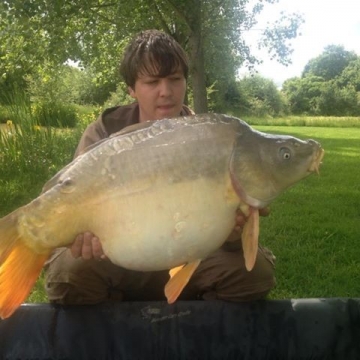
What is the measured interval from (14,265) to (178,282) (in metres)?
0.34

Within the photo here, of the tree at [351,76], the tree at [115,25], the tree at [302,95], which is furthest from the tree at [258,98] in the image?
the tree at [115,25]

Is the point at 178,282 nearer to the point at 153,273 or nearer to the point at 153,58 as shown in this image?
the point at 153,273

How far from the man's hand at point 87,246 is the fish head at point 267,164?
1.07 ft

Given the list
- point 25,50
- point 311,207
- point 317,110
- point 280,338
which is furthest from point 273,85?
point 280,338

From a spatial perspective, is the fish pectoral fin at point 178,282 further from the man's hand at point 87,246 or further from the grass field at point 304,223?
the grass field at point 304,223

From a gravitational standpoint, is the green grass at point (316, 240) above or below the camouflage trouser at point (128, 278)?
below

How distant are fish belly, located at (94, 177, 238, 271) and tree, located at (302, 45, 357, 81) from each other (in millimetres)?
43671

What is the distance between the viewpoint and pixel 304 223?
125 inches

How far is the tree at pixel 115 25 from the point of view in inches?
244

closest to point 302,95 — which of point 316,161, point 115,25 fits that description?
point 115,25

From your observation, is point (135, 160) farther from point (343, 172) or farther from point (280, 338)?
point (343, 172)

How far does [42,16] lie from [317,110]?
1155 inches

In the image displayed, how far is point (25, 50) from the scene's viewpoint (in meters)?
7.40


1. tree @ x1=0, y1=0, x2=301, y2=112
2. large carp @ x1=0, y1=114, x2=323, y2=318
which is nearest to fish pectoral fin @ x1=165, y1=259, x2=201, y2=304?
large carp @ x1=0, y1=114, x2=323, y2=318
